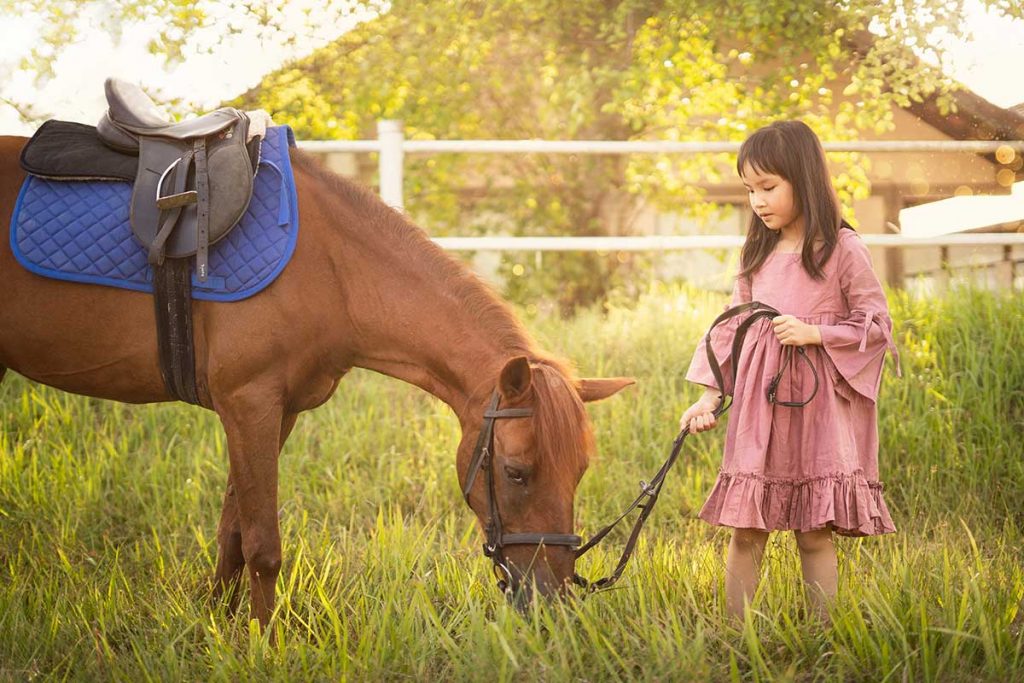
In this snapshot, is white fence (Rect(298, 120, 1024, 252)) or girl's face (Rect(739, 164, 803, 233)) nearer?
girl's face (Rect(739, 164, 803, 233))

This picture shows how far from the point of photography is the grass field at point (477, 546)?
2.32 m

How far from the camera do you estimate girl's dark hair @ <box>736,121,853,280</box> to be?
2.60 metres

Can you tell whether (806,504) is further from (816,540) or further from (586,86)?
(586,86)

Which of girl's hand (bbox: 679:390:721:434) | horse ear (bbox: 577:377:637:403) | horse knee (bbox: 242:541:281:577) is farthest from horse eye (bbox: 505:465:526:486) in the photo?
horse knee (bbox: 242:541:281:577)

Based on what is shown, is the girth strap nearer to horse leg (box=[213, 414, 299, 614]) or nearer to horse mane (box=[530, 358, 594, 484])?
horse leg (box=[213, 414, 299, 614])

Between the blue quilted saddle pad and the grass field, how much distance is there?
1.06 m

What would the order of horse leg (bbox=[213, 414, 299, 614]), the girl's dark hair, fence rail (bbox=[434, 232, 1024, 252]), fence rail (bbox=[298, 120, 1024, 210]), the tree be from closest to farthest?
the girl's dark hair → horse leg (bbox=[213, 414, 299, 614]) → the tree → fence rail (bbox=[434, 232, 1024, 252]) → fence rail (bbox=[298, 120, 1024, 210])

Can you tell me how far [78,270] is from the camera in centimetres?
268

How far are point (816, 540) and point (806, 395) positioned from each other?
1.49 feet

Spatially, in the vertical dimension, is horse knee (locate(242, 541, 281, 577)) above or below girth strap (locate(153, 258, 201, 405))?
below

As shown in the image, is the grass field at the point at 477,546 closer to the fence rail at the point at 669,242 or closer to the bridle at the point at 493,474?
the bridle at the point at 493,474

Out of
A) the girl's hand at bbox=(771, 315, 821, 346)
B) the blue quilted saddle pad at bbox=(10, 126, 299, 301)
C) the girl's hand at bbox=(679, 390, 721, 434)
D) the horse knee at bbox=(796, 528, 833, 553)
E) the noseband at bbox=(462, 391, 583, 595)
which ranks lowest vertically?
the horse knee at bbox=(796, 528, 833, 553)

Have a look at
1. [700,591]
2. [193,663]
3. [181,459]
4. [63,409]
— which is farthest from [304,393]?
[63,409]

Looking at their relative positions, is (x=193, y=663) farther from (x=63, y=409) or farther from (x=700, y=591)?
(x=63, y=409)
